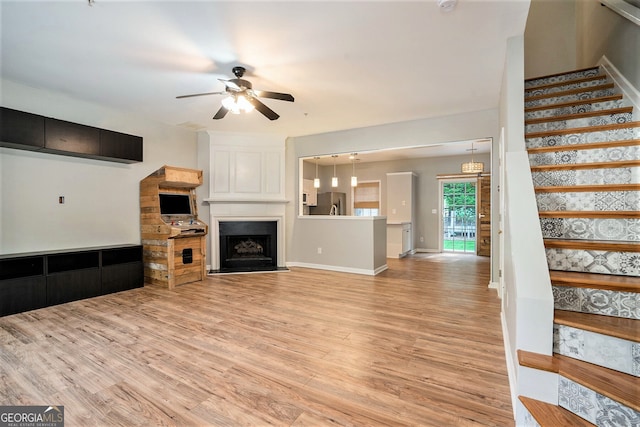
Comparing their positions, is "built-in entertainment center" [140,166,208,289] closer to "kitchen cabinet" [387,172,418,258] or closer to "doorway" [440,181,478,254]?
"kitchen cabinet" [387,172,418,258]

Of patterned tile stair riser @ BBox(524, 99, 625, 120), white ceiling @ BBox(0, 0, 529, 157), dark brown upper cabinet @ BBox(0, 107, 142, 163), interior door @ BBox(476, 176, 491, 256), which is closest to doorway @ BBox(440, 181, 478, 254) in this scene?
interior door @ BBox(476, 176, 491, 256)

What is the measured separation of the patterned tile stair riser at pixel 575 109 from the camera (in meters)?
2.73

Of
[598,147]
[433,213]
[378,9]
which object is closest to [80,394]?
[378,9]

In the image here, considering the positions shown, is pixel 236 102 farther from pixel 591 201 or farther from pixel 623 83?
pixel 623 83

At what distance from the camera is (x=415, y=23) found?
7.81 feet

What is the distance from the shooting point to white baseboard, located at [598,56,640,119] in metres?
2.46

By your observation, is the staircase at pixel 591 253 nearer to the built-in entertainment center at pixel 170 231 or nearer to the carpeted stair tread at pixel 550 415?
the carpeted stair tread at pixel 550 415

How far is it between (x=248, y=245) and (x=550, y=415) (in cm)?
526

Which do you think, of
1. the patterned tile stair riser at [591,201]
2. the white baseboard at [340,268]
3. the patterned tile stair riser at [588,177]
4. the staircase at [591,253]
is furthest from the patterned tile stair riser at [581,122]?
the white baseboard at [340,268]

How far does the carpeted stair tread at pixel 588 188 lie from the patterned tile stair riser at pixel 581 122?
1024 mm

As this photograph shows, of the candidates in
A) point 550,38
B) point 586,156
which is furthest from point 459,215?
point 586,156

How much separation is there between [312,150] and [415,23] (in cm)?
361

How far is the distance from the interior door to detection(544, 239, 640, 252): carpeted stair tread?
6205mm

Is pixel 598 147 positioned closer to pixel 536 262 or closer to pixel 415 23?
pixel 536 262
